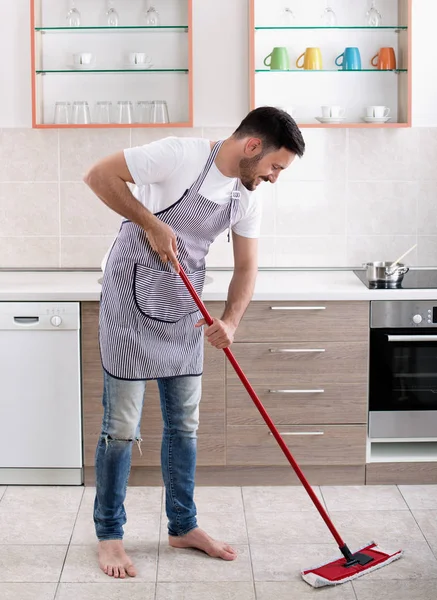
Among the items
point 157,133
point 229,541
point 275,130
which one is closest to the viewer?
point 275,130

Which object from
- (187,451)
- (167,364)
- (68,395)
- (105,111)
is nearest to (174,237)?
(167,364)

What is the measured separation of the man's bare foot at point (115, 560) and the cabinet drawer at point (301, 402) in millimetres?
747

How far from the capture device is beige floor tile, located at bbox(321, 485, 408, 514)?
3.34 m

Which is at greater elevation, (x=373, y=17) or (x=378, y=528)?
(x=373, y=17)

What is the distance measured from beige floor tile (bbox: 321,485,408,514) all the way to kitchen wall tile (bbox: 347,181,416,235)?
3.58 feet

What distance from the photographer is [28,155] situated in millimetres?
3898

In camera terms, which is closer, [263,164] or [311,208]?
[263,164]

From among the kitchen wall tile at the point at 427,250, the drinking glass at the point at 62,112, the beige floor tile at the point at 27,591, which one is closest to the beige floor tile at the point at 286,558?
the beige floor tile at the point at 27,591

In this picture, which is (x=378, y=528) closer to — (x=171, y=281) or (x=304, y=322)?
(x=304, y=322)

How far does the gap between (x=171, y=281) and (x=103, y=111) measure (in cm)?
132

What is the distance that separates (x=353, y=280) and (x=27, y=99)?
1.53 m

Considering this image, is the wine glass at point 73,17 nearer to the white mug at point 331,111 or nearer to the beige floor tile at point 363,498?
the white mug at point 331,111

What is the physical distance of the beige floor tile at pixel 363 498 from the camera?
3342 mm

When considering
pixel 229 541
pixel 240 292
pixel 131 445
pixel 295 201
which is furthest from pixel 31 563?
pixel 295 201
